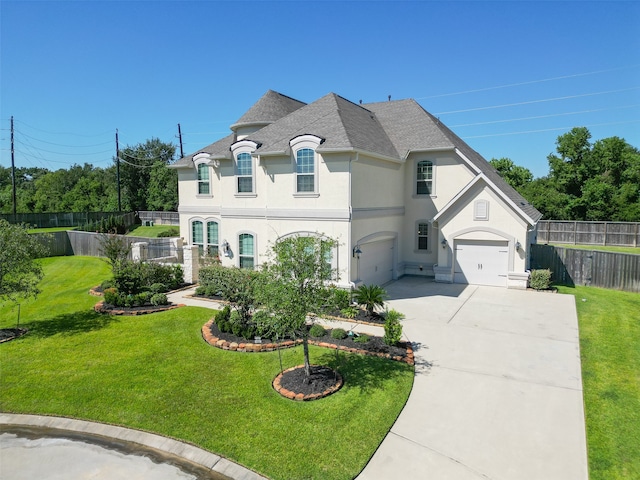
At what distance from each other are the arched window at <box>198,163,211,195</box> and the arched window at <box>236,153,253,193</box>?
3312 millimetres

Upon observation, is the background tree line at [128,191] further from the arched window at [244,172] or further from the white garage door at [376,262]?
the white garage door at [376,262]

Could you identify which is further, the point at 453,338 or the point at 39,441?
the point at 453,338

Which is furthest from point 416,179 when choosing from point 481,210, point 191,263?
point 191,263

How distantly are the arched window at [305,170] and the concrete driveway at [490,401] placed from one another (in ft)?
21.2

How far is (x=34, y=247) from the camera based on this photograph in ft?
41.8

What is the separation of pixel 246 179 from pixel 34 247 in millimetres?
8705

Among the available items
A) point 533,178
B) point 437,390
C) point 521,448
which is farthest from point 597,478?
point 533,178

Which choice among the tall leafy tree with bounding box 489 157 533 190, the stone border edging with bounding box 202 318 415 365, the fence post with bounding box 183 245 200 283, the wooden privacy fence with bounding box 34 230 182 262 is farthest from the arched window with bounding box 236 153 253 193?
the tall leafy tree with bounding box 489 157 533 190

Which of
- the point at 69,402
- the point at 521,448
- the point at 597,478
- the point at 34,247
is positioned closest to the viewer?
the point at 597,478

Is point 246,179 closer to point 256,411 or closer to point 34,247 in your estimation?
point 34,247

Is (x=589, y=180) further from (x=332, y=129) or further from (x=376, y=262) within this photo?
(x=332, y=129)

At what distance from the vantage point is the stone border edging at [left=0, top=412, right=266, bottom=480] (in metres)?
6.38

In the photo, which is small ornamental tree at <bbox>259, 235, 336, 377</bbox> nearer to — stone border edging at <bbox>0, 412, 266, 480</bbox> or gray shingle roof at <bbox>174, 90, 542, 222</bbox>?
stone border edging at <bbox>0, 412, 266, 480</bbox>

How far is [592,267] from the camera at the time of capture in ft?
62.0
